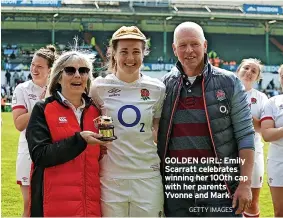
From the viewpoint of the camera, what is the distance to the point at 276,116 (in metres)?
4.63

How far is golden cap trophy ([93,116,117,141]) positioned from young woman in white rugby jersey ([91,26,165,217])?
0.24m

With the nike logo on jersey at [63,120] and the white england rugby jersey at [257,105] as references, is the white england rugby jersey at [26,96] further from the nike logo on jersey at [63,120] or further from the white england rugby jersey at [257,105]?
the white england rugby jersey at [257,105]

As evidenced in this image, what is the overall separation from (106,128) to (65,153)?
30cm

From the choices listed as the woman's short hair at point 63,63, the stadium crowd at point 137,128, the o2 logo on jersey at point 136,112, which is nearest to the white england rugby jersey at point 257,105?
the stadium crowd at point 137,128

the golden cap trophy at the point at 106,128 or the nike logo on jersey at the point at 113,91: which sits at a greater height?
the nike logo on jersey at the point at 113,91

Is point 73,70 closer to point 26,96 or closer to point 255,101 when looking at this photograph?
point 26,96

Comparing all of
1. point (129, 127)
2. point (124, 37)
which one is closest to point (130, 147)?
point (129, 127)

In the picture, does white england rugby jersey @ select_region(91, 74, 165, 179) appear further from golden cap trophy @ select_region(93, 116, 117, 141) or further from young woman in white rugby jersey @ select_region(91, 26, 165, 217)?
golden cap trophy @ select_region(93, 116, 117, 141)

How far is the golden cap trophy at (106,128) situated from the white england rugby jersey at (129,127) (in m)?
0.23

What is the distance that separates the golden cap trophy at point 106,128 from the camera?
3076 mm

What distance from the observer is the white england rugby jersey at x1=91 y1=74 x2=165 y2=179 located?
334 cm

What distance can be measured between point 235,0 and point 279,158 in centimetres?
4436

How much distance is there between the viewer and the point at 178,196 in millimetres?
3432

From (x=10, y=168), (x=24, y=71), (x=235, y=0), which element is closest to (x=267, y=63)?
(x=235, y=0)
